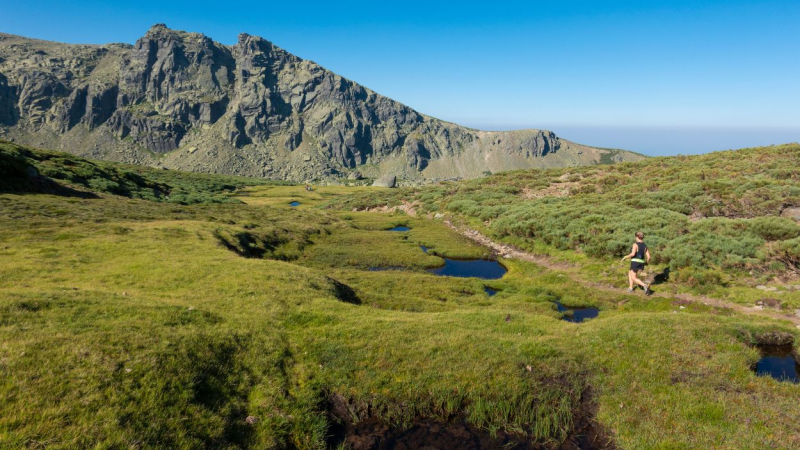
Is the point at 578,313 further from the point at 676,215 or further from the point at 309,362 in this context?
the point at 676,215

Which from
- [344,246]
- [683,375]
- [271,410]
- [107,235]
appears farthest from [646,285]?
[107,235]

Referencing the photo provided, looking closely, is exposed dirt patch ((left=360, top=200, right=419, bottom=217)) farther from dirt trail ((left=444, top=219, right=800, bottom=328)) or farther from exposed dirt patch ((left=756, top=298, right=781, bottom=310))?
exposed dirt patch ((left=756, top=298, right=781, bottom=310))

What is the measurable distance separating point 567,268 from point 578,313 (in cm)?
1072

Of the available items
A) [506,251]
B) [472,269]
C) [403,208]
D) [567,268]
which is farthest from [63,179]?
[567,268]

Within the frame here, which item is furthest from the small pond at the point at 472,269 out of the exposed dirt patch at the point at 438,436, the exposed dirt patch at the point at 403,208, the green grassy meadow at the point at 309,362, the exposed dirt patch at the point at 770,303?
the exposed dirt patch at the point at 403,208

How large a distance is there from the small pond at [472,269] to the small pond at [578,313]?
1095 centimetres

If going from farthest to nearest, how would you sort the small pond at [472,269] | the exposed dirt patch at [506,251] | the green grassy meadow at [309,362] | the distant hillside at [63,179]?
1. the distant hillside at [63,179]
2. the small pond at [472,269]
3. the exposed dirt patch at [506,251]
4. the green grassy meadow at [309,362]

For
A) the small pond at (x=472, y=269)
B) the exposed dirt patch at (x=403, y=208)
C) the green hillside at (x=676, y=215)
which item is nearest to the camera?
the green hillside at (x=676, y=215)

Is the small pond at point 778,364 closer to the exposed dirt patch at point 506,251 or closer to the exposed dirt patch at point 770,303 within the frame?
the exposed dirt patch at point 770,303

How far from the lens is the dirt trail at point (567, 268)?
21.8m

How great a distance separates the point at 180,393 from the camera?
10.4 metres

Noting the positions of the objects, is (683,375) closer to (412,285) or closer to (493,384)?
(493,384)

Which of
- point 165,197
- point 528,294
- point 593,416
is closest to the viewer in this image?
point 593,416

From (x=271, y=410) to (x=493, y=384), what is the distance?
832cm
